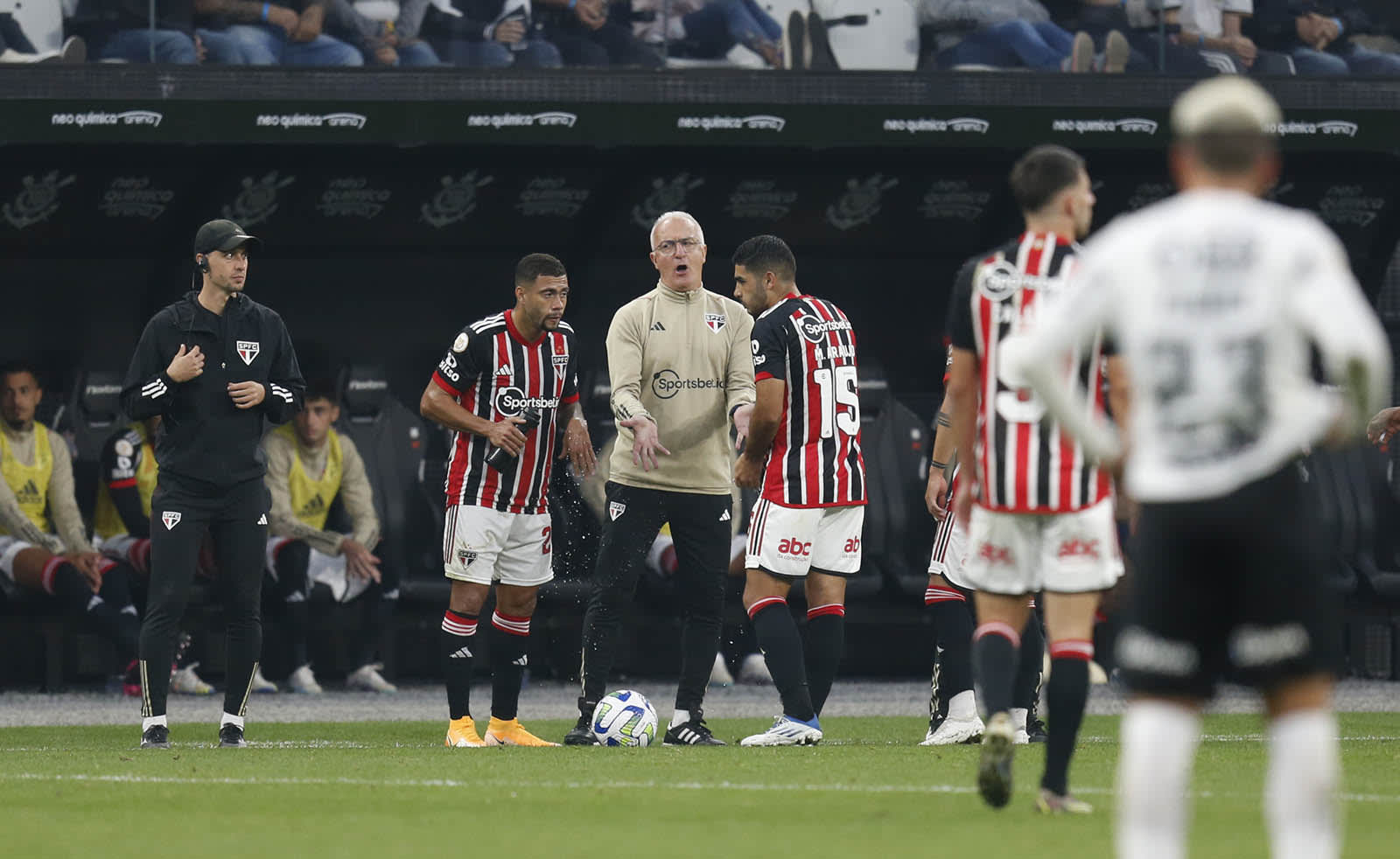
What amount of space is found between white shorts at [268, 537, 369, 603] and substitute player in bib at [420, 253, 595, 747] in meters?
3.20

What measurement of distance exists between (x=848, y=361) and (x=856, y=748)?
1.47 meters

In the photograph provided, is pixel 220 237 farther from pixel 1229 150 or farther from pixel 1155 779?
pixel 1155 779

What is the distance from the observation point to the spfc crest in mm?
8391

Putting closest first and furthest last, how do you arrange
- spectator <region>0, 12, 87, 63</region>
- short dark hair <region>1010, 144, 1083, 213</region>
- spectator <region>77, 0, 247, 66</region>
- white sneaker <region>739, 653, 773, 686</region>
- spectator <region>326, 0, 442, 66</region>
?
short dark hair <region>1010, 144, 1083, 213</region>
spectator <region>0, 12, 87, 63</region>
spectator <region>77, 0, 247, 66</region>
spectator <region>326, 0, 442, 66</region>
white sneaker <region>739, 653, 773, 686</region>

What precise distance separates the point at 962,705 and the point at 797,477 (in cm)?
109

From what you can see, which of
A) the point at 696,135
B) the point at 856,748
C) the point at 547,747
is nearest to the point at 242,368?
the point at 547,747

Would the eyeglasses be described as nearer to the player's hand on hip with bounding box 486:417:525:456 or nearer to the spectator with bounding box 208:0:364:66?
the player's hand on hip with bounding box 486:417:525:456

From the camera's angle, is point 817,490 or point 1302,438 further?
point 817,490

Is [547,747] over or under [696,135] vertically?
under

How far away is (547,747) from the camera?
816 centimetres

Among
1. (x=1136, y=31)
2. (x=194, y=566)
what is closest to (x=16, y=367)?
(x=194, y=566)

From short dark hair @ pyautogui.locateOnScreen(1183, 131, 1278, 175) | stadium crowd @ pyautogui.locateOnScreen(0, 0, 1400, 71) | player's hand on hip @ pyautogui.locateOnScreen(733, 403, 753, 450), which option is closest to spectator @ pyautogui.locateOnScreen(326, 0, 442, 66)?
stadium crowd @ pyautogui.locateOnScreen(0, 0, 1400, 71)

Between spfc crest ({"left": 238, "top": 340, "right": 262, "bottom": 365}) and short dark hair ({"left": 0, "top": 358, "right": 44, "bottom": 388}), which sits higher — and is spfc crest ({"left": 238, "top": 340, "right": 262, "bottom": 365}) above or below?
below

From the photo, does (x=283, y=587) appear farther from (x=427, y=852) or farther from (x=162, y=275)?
(x=427, y=852)
